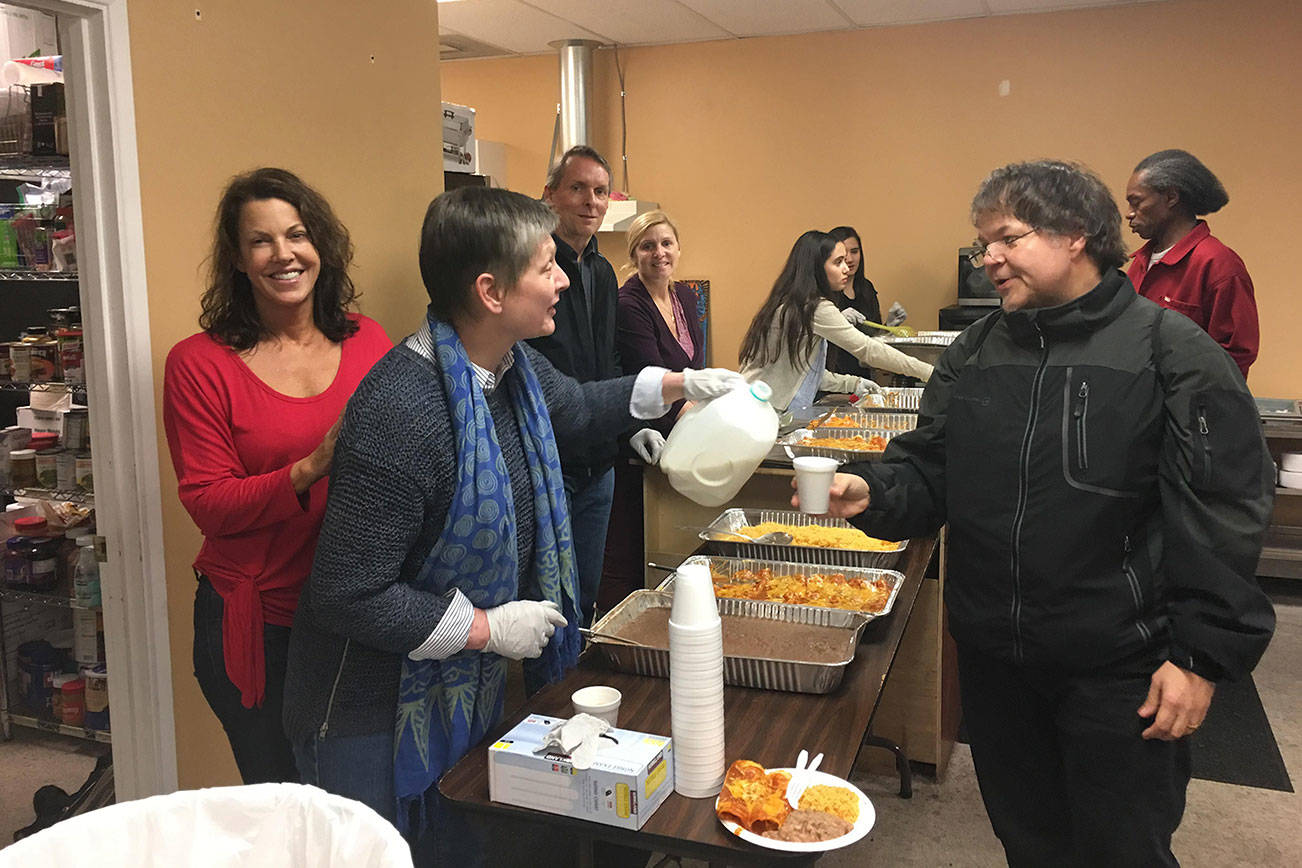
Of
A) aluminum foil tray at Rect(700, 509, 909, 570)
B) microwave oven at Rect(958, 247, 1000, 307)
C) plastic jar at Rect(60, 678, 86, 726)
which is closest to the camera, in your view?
aluminum foil tray at Rect(700, 509, 909, 570)

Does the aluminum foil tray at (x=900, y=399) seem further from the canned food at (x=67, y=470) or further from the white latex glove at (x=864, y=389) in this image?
the canned food at (x=67, y=470)

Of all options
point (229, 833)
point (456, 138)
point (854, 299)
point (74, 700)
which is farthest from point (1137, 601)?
point (854, 299)

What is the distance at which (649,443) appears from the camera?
2904 mm

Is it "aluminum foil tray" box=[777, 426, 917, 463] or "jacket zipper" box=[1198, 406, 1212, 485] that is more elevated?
"jacket zipper" box=[1198, 406, 1212, 485]

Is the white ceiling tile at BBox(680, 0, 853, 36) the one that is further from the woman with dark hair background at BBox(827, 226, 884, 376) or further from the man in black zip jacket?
the man in black zip jacket

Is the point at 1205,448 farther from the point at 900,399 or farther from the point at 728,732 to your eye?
the point at 900,399

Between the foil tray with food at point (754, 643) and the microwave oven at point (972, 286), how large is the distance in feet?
12.8

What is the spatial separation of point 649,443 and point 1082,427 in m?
1.46

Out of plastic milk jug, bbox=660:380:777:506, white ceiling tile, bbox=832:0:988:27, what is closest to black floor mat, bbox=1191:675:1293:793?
plastic milk jug, bbox=660:380:777:506

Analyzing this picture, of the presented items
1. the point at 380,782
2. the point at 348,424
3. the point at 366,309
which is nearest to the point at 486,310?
the point at 348,424

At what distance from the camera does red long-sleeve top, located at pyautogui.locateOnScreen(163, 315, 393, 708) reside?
1.77 meters

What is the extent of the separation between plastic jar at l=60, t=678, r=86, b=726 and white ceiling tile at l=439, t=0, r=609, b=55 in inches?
148

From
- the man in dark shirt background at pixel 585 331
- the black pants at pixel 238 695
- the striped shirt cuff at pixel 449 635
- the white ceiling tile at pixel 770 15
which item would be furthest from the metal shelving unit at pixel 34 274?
the white ceiling tile at pixel 770 15

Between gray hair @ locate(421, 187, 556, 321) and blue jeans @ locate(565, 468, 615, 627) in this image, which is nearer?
gray hair @ locate(421, 187, 556, 321)
